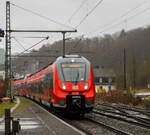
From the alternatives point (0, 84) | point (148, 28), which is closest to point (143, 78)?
point (148, 28)

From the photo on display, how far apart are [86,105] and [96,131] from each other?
3963 millimetres

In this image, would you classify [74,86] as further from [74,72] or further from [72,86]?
[74,72]

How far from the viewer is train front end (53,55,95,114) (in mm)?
15195

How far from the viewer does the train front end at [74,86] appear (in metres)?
15.2

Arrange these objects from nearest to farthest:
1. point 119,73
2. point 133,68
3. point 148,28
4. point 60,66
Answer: point 60,66 < point 148,28 < point 133,68 < point 119,73

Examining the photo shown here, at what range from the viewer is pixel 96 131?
11.4 metres

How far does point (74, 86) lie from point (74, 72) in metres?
0.89

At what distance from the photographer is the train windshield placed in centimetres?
1584

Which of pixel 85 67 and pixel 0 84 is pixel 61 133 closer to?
pixel 85 67

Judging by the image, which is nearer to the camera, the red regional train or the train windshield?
the red regional train

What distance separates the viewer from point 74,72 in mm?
16078

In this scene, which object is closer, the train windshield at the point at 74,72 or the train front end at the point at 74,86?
the train front end at the point at 74,86

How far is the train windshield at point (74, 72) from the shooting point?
1584cm

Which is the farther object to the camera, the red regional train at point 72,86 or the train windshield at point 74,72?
the train windshield at point 74,72
